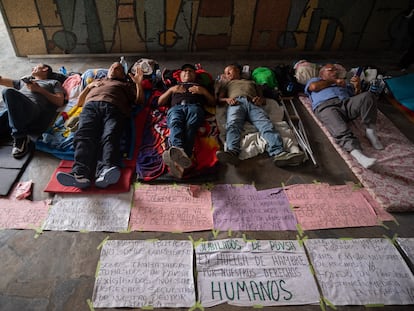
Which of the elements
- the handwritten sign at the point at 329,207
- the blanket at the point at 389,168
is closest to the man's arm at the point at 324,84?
the blanket at the point at 389,168

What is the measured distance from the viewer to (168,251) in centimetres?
212

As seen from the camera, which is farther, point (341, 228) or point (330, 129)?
point (330, 129)

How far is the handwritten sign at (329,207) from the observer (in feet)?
7.72

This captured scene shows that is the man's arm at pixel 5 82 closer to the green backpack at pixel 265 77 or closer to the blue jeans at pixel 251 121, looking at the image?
the blue jeans at pixel 251 121

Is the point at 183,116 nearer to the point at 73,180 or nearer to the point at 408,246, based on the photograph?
the point at 73,180

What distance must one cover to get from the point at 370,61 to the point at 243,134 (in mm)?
2951

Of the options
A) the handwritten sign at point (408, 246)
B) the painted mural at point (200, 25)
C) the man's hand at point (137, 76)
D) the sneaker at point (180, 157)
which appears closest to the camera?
the handwritten sign at point (408, 246)

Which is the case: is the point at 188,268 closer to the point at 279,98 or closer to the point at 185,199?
the point at 185,199

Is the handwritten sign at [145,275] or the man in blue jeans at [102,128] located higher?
the man in blue jeans at [102,128]

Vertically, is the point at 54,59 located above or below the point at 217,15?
below

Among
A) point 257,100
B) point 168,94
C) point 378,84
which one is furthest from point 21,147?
point 378,84

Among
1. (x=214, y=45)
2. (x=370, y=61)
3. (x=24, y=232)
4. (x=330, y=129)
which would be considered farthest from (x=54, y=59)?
(x=370, y=61)

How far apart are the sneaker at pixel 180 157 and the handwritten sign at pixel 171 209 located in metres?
0.21

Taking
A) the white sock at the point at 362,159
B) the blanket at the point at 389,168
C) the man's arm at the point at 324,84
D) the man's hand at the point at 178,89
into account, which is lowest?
the blanket at the point at 389,168
